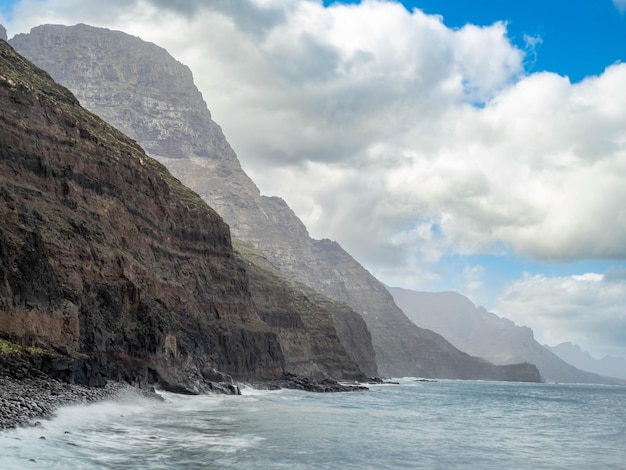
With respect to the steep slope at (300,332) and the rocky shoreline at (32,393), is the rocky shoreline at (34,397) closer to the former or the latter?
the rocky shoreline at (32,393)

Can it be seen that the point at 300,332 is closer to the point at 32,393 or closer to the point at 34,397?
the point at 32,393

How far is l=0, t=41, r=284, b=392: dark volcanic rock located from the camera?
1805 inches

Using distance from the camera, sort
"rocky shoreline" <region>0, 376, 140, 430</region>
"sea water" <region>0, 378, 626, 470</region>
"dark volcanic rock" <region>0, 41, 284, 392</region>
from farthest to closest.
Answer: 1. "dark volcanic rock" <region>0, 41, 284, 392</region>
2. "rocky shoreline" <region>0, 376, 140, 430</region>
3. "sea water" <region>0, 378, 626, 470</region>

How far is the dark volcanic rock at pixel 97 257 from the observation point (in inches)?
1805

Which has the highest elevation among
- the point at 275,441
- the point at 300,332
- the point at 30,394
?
the point at 300,332

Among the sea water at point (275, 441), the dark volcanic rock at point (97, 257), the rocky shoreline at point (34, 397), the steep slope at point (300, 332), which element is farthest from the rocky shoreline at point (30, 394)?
the steep slope at point (300, 332)

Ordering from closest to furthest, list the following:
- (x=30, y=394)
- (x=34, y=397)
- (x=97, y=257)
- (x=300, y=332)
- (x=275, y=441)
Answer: (x=34, y=397) → (x=30, y=394) → (x=275, y=441) → (x=97, y=257) → (x=300, y=332)

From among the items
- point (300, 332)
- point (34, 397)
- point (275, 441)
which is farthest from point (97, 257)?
point (300, 332)

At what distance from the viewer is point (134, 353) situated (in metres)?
61.5

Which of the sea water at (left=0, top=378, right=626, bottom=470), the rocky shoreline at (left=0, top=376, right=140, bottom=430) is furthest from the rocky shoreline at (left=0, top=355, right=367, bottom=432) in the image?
the sea water at (left=0, top=378, right=626, bottom=470)

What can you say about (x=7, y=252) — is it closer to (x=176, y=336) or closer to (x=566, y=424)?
(x=176, y=336)

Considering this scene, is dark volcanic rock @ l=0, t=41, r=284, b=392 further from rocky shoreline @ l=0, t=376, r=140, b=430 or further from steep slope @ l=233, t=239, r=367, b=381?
steep slope @ l=233, t=239, r=367, b=381

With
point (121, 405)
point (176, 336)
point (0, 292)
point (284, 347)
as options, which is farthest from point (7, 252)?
point (284, 347)

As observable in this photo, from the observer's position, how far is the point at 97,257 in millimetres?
60531
